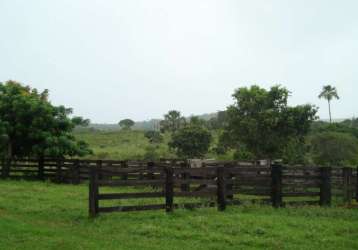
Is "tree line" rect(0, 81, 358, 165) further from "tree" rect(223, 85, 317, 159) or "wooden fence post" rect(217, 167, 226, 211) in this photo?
"wooden fence post" rect(217, 167, 226, 211)

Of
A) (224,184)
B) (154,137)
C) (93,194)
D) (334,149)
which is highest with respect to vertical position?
(154,137)

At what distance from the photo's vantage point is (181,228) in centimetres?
994

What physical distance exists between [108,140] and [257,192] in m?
59.6

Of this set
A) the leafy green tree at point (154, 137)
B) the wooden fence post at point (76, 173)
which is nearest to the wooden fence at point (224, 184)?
the wooden fence post at point (76, 173)

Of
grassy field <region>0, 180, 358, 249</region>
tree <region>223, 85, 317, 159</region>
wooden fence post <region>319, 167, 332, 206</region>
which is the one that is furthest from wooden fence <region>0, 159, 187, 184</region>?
Answer: tree <region>223, 85, 317, 159</region>

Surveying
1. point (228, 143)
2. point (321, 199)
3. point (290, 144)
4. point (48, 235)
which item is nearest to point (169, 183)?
point (48, 235)

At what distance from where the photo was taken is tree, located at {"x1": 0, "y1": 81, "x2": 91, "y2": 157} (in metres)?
24.3

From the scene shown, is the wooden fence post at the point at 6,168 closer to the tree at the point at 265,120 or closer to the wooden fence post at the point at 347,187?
the wooden fence post at the point at 347,187

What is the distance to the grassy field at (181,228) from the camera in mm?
8625

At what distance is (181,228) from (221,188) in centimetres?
315

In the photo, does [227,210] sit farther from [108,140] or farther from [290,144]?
[108,140]

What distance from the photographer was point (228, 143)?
41438mm

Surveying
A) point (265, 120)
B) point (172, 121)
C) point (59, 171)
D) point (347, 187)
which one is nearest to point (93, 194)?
point (347, 187)

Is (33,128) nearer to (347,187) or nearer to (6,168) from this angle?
(6,168)
